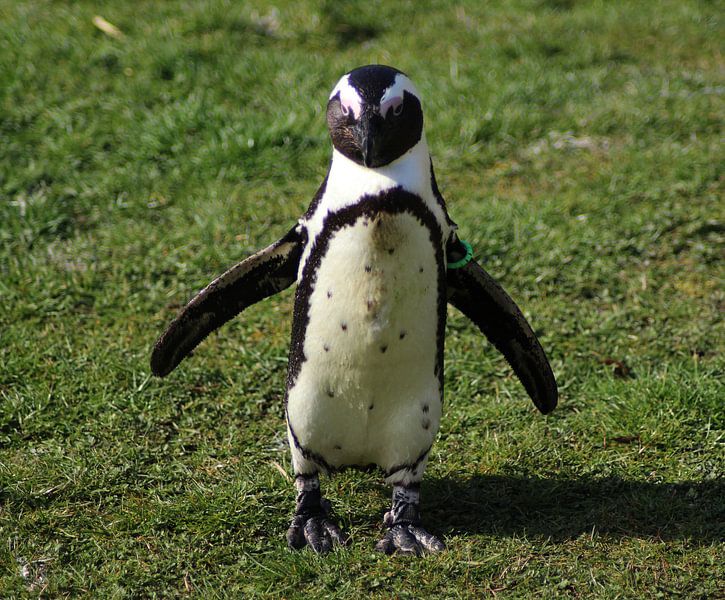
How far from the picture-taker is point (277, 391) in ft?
12.8

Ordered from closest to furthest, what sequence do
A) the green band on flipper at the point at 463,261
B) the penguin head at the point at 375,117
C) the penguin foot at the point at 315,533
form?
the penguin head at the point at 375,117 → the green band on flipper at the point at 463,261 → the penguin foot at the point at 315,533

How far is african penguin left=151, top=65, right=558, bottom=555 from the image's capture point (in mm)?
2605

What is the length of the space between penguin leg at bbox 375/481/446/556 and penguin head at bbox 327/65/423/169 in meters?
1.01

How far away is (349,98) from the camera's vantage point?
8.57ft

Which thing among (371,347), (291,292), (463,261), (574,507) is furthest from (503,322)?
(291,292)

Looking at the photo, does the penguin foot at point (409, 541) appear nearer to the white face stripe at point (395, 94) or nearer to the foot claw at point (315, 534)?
the foot claw at point (315, 534)

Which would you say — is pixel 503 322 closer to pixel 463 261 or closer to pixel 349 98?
pixel 463 261

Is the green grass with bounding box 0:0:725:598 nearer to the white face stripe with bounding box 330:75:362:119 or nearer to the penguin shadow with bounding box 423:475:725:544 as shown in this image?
the penguin shadow with bounding box 423:475:725:544

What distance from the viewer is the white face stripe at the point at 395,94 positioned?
2.56 metres

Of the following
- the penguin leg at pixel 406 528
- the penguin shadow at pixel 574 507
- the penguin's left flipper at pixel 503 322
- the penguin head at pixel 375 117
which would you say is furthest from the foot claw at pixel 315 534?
the penguin head at pixel 375 117

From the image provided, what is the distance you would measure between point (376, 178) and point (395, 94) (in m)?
0.21

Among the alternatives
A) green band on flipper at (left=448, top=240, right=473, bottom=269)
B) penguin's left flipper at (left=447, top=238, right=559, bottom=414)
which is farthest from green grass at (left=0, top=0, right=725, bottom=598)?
green band on flipper at (left=448, top=240, right=473, bottom=269)

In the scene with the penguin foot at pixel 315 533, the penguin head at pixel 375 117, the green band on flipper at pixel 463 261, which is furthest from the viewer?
the penguin foot at pixel 315 533

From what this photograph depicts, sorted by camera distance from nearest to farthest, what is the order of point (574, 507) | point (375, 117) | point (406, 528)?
point (375, 117), point (406, 528), point (574, 507)
